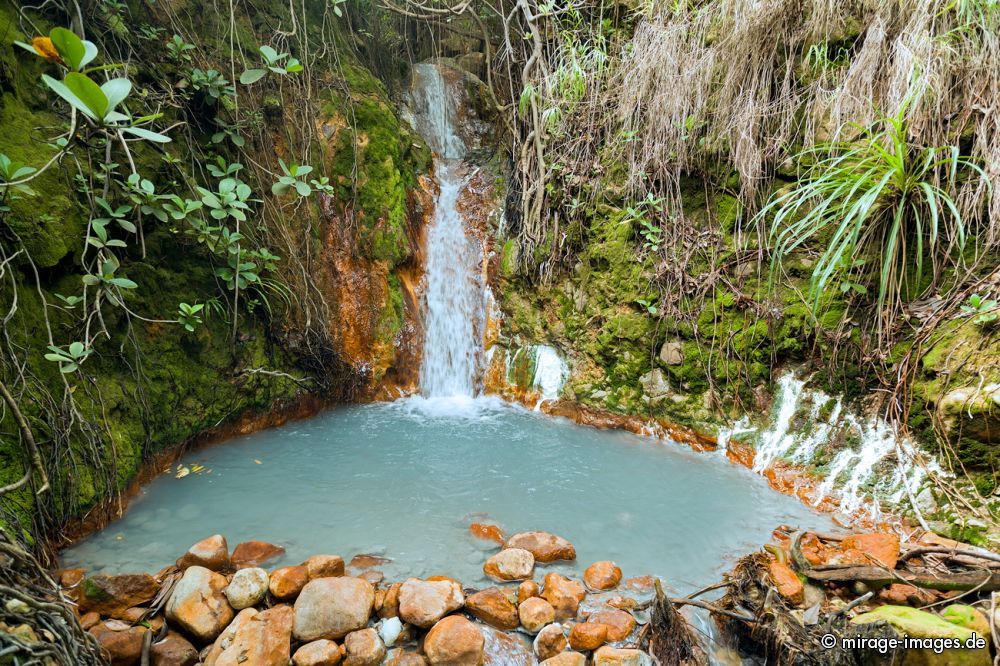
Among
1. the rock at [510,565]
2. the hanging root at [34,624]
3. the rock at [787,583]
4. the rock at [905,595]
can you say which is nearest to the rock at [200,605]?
the hanging root at [34,624]

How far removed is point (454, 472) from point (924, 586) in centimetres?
225

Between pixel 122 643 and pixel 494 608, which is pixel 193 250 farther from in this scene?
pixel 494 608

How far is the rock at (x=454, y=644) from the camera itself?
162 cm

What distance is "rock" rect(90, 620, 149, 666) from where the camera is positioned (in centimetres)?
155

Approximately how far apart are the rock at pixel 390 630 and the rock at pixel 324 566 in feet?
1.07

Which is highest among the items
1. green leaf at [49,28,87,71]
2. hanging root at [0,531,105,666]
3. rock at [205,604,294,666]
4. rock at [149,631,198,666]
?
green leaf at [49,28,87,71]

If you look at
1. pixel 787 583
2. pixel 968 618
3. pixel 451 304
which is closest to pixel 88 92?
pixel 787 583

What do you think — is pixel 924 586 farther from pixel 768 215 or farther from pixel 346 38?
pixel 346 38

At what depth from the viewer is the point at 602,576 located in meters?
2.03

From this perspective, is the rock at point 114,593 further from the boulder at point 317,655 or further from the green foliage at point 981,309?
the green foliage at point 981,309

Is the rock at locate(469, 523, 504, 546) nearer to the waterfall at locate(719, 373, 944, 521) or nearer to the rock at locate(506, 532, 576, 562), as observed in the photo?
the rock at locate(506, 532, 576, 562)

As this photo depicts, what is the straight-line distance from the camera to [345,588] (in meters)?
1.80

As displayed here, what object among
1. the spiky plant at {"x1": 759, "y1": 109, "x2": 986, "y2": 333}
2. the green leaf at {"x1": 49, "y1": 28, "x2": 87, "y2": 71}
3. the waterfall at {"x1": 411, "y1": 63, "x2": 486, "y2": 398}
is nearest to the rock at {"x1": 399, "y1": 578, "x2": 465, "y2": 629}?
the green leaf at {"x1": 49, "y1": 28, "x2": 87, "y2": 71}

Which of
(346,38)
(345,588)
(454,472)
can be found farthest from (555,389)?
(346,38)
